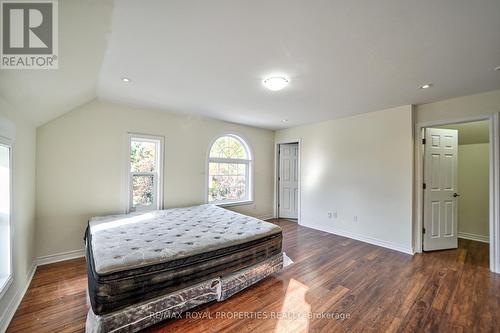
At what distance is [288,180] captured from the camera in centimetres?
542

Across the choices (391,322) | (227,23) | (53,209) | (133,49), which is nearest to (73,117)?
(53,209)

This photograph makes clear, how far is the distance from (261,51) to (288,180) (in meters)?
3.97

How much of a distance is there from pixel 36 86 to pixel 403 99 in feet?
14.3

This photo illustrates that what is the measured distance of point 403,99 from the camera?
9.93ft

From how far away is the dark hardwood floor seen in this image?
170cm

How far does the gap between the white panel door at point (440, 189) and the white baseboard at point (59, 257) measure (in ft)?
17.6

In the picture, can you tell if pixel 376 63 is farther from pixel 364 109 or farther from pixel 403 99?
pixel 364 109

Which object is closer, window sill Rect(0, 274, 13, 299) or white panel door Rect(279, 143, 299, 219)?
window sill Rect(0, 274, 13, 299)

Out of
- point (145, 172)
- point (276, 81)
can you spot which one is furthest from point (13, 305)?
point (276, 81)

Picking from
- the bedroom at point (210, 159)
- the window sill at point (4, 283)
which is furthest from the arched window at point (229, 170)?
the window sill at point (4, 283)

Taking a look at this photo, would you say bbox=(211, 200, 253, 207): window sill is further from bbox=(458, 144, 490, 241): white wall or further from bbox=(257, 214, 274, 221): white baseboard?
bbox=(458, 144, 490, 241): white wall

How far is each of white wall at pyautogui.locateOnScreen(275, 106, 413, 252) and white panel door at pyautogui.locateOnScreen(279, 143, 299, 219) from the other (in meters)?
0.52

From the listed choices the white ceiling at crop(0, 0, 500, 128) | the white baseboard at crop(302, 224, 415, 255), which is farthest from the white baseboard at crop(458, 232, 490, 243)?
the white ceiling at crop(0, 0, 500, 128)

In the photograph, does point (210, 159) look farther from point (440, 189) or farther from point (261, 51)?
point (440, 189)
